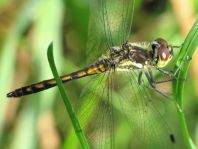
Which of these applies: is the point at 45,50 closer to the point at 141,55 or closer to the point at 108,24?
the point at 108,24

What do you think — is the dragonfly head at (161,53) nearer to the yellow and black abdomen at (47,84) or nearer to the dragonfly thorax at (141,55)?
the dragonfly thorax at (141,55)

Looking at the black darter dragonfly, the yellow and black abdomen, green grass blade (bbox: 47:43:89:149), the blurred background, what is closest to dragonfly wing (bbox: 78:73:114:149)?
the black darter dragonfly

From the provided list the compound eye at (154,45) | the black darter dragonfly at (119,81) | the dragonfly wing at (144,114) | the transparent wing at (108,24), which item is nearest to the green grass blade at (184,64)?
the black darter dragonfly at (119,81)

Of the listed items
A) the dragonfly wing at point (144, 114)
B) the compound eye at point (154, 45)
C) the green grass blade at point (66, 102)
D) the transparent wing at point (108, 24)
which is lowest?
the green grass blade at point (66, 102)

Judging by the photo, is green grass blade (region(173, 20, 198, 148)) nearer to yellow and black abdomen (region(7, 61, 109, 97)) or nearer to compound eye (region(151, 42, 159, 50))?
compound eye (region(151, 42, 159, 50))

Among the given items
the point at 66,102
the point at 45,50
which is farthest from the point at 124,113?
the point at 66,102

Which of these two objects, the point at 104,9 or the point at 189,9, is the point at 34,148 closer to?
the point at 104,9
